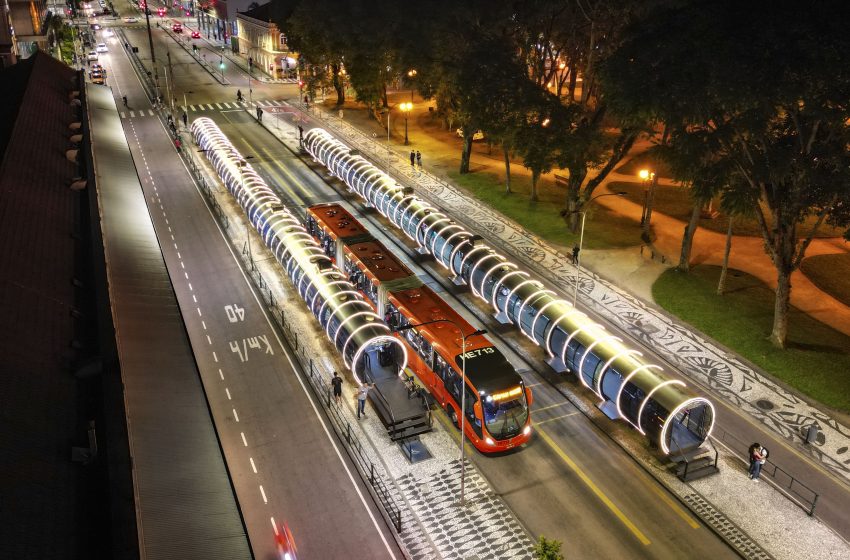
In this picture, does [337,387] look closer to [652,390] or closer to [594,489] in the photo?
[594,489]

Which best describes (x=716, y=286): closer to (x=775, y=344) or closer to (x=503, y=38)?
(x=775, y=344)

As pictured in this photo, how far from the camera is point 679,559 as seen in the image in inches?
981

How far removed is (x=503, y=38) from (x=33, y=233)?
41.8 m

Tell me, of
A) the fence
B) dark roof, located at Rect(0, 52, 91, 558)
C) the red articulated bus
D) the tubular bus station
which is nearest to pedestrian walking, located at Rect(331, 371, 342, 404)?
the fence

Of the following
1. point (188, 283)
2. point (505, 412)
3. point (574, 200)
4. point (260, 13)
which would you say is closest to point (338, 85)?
point (260, 13)

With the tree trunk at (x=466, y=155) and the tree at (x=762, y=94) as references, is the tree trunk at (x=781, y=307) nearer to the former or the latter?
the tree at (x=762, y=94)

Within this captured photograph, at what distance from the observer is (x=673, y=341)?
128 feet

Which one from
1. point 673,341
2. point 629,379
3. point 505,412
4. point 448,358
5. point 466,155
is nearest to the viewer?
point 505,412

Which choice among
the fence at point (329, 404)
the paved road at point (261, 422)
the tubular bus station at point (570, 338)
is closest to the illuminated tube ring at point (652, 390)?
the tubular bus station at point (570, 338)

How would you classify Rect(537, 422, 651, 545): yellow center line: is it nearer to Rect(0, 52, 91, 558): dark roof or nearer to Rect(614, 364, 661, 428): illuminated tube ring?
Rect(614, 364, 661, 428): illuminated tube ring

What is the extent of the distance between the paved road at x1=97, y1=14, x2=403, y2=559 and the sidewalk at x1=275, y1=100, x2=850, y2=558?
46.2ft

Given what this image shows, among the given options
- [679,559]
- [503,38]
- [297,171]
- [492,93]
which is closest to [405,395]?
[679,559]

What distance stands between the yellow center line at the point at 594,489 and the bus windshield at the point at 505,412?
85.3 inches

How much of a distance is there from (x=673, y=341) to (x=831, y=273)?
1719cm
